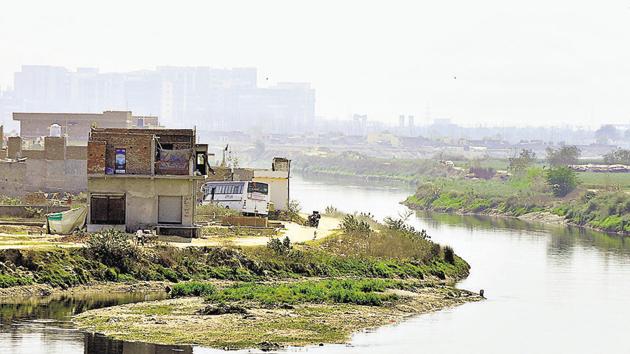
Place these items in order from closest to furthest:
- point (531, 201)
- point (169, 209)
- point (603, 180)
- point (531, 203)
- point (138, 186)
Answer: point (138, 186) < point (169, 209) < point (531, 203) < point (531, 201) < point (603, 180)

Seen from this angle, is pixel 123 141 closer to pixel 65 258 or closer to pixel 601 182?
pixel 65 258

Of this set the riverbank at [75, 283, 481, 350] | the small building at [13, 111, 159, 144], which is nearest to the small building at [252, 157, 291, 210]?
the riverbank at [75, 283, 481, 350]

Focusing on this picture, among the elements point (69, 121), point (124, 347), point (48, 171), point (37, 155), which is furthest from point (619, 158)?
point (124, 347)

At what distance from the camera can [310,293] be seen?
141 feet

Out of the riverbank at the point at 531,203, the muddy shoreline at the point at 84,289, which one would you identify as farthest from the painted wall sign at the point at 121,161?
the riverbank at the point at 531,203

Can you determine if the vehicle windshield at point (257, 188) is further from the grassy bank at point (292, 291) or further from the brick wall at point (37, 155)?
the brick wall at point (37, 155)

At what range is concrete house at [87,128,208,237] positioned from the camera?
5019 cm

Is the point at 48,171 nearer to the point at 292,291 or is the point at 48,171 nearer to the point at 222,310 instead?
the point at 292,291

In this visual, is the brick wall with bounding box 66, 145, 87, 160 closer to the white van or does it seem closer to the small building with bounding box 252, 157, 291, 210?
the white van

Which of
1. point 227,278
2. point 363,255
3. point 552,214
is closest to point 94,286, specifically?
point 227,278

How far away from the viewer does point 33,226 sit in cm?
5253

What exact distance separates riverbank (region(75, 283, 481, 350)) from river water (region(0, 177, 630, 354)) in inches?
27.8

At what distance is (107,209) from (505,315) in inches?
576

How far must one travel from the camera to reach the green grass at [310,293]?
41438mm
